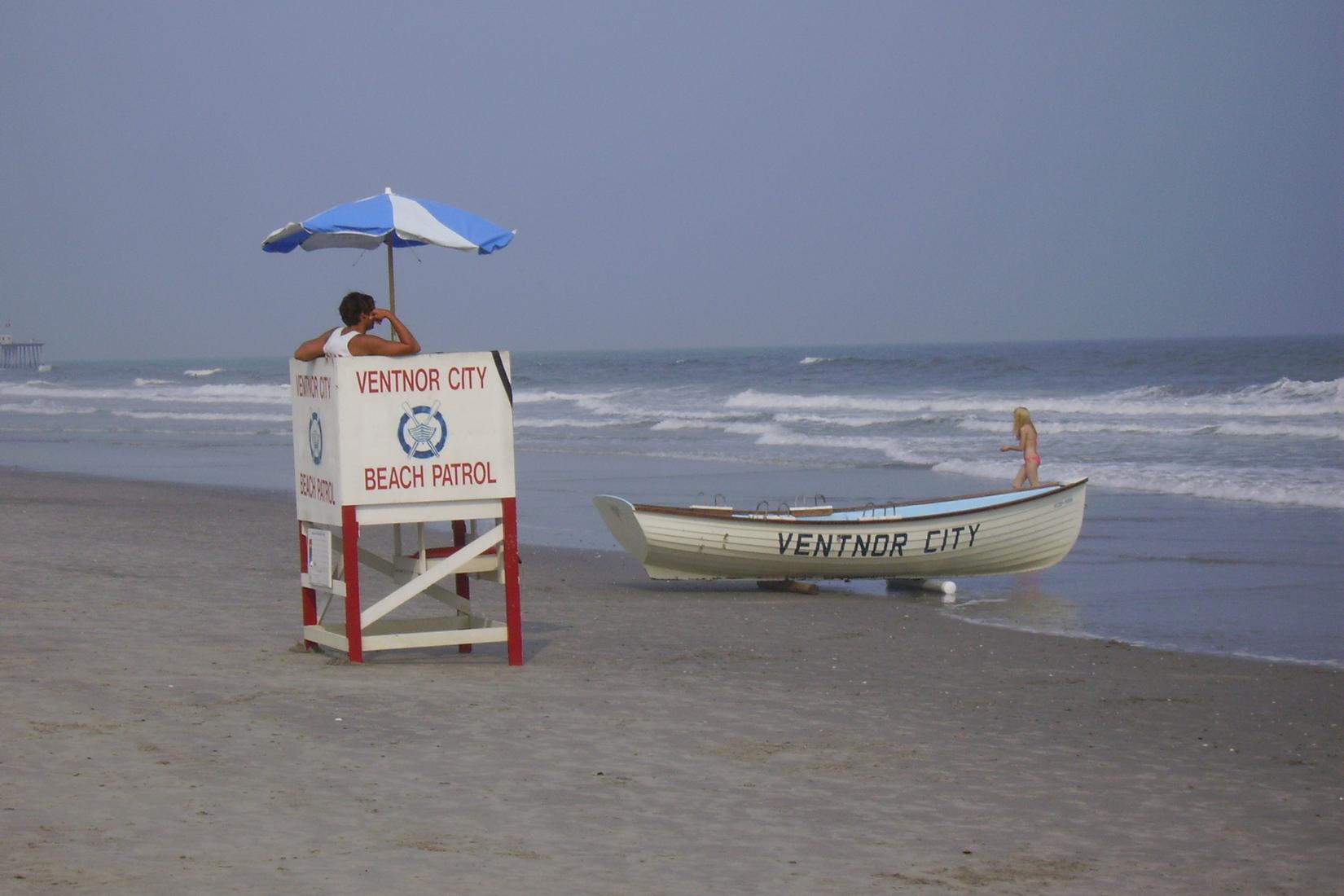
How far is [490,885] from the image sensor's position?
446cm

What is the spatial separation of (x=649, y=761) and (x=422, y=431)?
242 centimetres

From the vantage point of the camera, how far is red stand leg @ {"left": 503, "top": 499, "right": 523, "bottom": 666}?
25.5 feet

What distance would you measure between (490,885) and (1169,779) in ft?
10.4

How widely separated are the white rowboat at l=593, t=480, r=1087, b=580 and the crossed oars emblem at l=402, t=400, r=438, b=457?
166 inches

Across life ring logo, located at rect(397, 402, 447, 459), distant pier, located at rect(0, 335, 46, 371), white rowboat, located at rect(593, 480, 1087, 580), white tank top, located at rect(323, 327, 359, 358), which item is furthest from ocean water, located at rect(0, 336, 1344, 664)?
distant pier, located at rect(0, 335, 46, 371)

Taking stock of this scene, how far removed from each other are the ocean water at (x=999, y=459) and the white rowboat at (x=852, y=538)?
1.31 feet

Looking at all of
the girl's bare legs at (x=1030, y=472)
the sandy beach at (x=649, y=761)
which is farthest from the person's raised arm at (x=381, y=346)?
the girl's bare legs at (x=1030, y=472)

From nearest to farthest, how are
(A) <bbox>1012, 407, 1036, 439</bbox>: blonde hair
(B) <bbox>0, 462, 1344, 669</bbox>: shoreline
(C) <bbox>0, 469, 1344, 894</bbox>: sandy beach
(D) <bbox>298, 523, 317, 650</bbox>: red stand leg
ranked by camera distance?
(C) <bbox>0, 469, 1344, 894</bbox>: sandy beach, (D) <bbox>298, 523, 317, 650</bbox>: red stand leg, (B) <bbox>0, 462, 1344, 669</bbox>: shoreline, (A) <bbox>1012, 407, 1036, 439</bbox>: blonde hair

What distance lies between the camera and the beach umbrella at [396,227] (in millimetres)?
7938

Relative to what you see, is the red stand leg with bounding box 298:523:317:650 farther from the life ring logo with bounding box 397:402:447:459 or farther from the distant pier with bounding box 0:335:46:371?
the distant pier with bounding box 0:335:46:371

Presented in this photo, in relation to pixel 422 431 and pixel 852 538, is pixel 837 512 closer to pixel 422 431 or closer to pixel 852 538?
pixel 852 538

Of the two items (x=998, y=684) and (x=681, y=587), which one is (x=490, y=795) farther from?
(x=681, y=587)

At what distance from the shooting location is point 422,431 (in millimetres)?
7668

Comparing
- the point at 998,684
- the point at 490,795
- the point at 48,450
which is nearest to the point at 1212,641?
the point at 998,684
